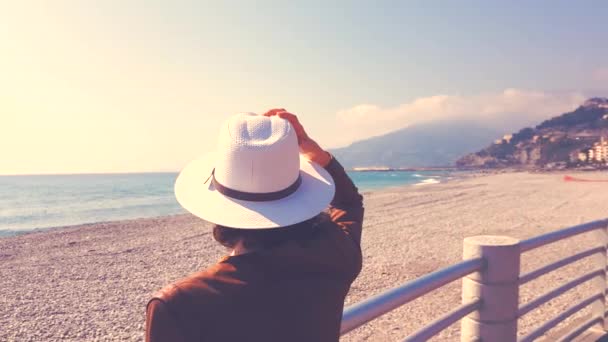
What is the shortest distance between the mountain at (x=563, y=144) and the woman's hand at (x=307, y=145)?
13733 centimetres

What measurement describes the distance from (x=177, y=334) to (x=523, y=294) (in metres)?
7.42

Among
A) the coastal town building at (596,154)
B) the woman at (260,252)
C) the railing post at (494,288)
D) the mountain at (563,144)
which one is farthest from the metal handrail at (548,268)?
the coastal town building at (596,154)

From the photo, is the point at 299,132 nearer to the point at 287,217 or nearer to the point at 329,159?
the point at 329,159

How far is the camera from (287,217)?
1.20 m

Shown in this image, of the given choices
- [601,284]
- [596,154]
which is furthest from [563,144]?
[601,284]

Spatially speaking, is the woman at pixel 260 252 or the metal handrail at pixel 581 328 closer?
the woman at pixel 260 252

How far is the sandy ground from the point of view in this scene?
6.93 m

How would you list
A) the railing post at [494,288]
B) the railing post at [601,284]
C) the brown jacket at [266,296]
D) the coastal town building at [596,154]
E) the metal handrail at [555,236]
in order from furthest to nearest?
the coastal town building at [596,154]
the railing post at [601,284]
the metal handrail at [555,236]
the railing post at [494,288]
the brown jacket at [266,296]

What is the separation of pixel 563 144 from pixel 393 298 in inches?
6839

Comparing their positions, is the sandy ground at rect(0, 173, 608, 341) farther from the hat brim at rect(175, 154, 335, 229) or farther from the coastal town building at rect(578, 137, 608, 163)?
the coastal town building at rect(578, 137, 608, 163)

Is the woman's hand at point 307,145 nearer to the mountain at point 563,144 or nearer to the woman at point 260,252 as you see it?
the woman at point 260,252

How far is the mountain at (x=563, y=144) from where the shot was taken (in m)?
138

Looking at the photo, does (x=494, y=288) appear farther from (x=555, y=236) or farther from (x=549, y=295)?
(x=549, y=295)

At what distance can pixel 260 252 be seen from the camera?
44.4 inches
